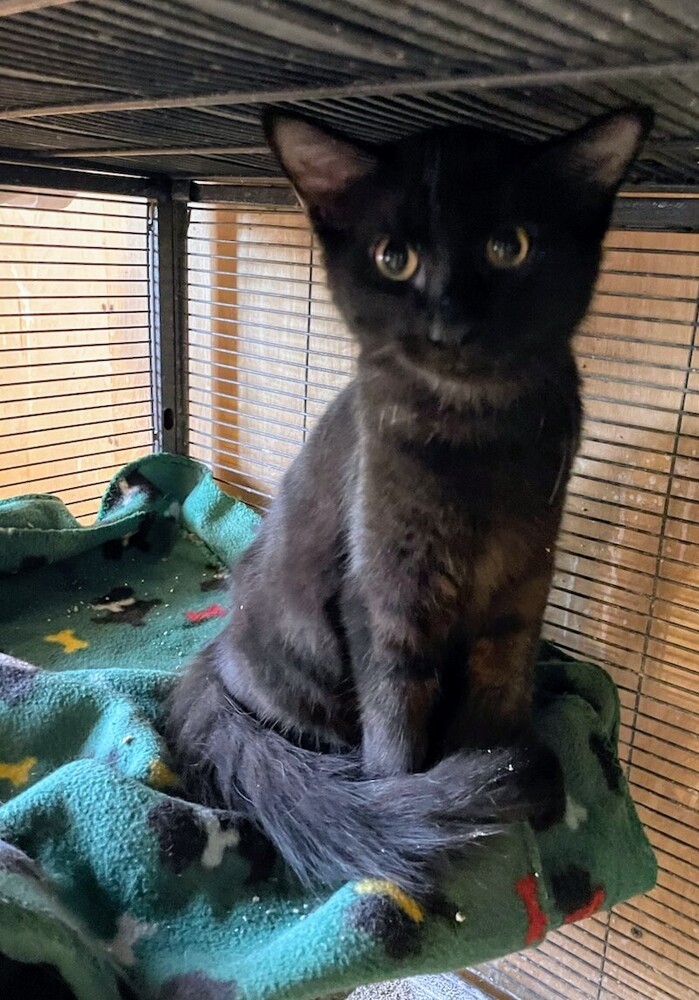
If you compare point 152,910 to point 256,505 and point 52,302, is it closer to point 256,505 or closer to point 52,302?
point 256,505

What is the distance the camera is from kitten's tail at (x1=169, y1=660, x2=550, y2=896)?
2.34ft

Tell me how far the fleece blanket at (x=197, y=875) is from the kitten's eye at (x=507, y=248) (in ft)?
1.72

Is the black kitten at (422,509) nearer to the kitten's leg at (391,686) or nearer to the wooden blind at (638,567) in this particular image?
the kitten's leg at (391,686)

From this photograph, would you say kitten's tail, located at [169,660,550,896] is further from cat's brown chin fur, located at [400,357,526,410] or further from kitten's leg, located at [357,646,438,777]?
cat's brown chin fur, located at [400,357,526,410]

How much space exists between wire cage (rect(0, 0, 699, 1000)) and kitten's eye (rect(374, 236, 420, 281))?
0.12m

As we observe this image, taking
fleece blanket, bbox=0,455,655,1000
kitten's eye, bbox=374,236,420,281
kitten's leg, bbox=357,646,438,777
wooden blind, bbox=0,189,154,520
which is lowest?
fleece blanket, bbox=0,455,655,1000

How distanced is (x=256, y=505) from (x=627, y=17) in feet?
4.30

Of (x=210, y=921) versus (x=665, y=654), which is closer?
(x=210, y=921)

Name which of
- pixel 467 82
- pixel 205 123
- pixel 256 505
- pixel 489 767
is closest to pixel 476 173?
pixel 467 82

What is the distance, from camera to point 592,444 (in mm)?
1171

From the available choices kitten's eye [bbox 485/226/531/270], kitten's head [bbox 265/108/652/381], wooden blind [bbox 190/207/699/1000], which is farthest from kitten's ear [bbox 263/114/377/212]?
wooden blind [bbox 190/207/699/1000]

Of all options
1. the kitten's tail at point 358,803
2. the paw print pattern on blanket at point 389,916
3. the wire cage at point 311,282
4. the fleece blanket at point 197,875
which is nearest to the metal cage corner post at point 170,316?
the wire cage at point 311,282

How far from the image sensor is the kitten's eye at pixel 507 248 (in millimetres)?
675

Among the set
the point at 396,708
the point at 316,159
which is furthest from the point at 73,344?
the point at 396,708
